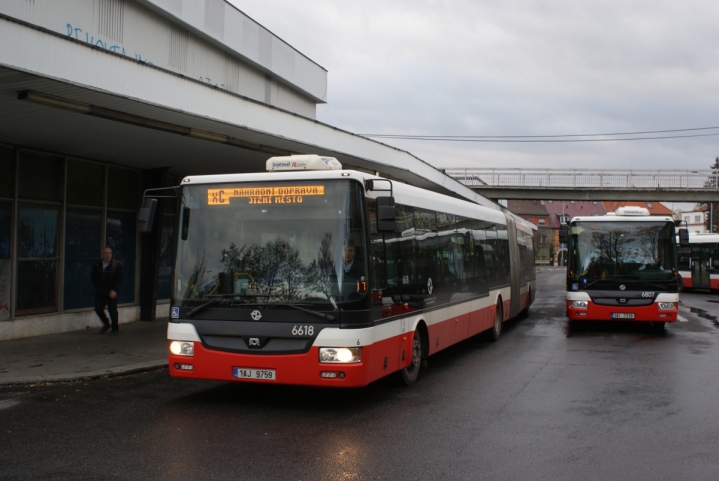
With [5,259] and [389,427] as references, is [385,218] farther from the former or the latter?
[5,259]

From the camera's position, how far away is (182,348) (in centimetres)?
809

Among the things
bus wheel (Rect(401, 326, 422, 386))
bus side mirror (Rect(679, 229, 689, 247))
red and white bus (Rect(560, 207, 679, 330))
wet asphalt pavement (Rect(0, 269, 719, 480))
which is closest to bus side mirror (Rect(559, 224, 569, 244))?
red and white bus (Rect(560, 207, 679, 330))

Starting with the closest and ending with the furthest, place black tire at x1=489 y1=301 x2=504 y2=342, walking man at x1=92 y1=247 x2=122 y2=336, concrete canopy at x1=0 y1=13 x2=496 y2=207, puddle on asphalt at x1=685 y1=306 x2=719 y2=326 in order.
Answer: concrete canopy at x1=0 y1=13 x2=496 y2=207 → walking man at x1=92 y1=247 x2=122 y2=336 → black tire at x1=489 y1=301 x2=504 y2=342 → puddle on asphalt at x1=685 y1=306 x2=719 y2=326

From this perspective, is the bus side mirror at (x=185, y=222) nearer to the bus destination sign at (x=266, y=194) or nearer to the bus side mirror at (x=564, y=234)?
the bus destination sign at (x=266, y=194)

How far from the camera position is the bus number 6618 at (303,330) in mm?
7629

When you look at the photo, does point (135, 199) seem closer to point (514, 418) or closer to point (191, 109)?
point (191, 109)

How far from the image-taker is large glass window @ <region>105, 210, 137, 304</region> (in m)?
16.7

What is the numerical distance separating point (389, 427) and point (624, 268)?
10.3 m

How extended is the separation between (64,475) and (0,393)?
13.5ft

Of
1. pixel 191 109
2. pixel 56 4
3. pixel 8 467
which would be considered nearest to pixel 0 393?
pixel 8 467

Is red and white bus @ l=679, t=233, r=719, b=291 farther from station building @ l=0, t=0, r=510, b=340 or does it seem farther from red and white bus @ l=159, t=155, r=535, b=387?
red and white bus @ l=159, t=155, r=535, b=387

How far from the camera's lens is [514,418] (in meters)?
7.64

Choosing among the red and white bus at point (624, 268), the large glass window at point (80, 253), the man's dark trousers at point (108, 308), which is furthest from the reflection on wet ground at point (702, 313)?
the large glass window at point (80, 253)

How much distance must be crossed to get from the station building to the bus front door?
20.5m
